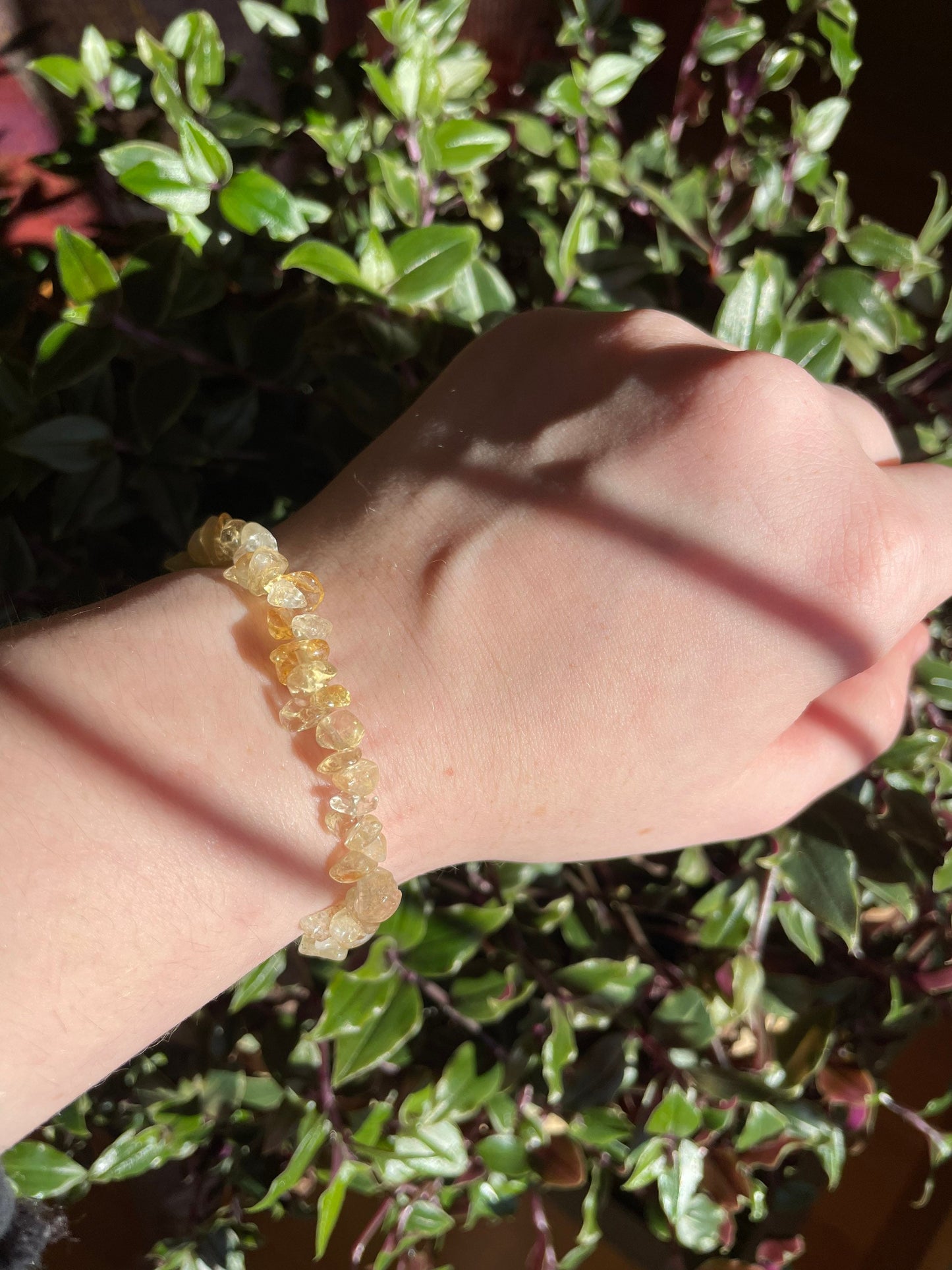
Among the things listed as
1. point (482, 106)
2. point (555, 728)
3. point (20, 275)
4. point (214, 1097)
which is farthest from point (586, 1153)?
point (482, 106)

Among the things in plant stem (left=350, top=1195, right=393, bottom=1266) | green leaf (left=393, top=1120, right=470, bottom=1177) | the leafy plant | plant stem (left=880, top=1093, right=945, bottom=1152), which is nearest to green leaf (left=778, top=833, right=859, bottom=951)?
the leafy plant

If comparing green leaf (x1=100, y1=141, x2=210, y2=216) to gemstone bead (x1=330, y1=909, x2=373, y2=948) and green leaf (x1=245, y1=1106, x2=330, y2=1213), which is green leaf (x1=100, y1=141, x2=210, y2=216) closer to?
gemstone bead (x1=330, y1=909, x2=373, y2=948)

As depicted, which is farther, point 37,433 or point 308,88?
point 308,88

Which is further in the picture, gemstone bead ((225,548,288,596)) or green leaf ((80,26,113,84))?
green leaf ((80,26,113,84))

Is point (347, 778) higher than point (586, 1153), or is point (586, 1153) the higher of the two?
point (347, 778)

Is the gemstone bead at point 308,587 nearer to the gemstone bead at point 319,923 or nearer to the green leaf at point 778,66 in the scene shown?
the gemstone bead at point 319,923

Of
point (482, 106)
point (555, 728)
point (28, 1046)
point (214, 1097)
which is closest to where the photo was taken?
point (28, 1046)

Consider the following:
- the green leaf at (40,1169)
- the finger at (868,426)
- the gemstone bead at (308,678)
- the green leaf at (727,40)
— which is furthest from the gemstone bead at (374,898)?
the green leaf at (727,40)

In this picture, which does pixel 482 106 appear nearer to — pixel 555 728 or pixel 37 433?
pixel 37 433

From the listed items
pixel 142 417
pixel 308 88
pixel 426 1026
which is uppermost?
pixel 308 88
